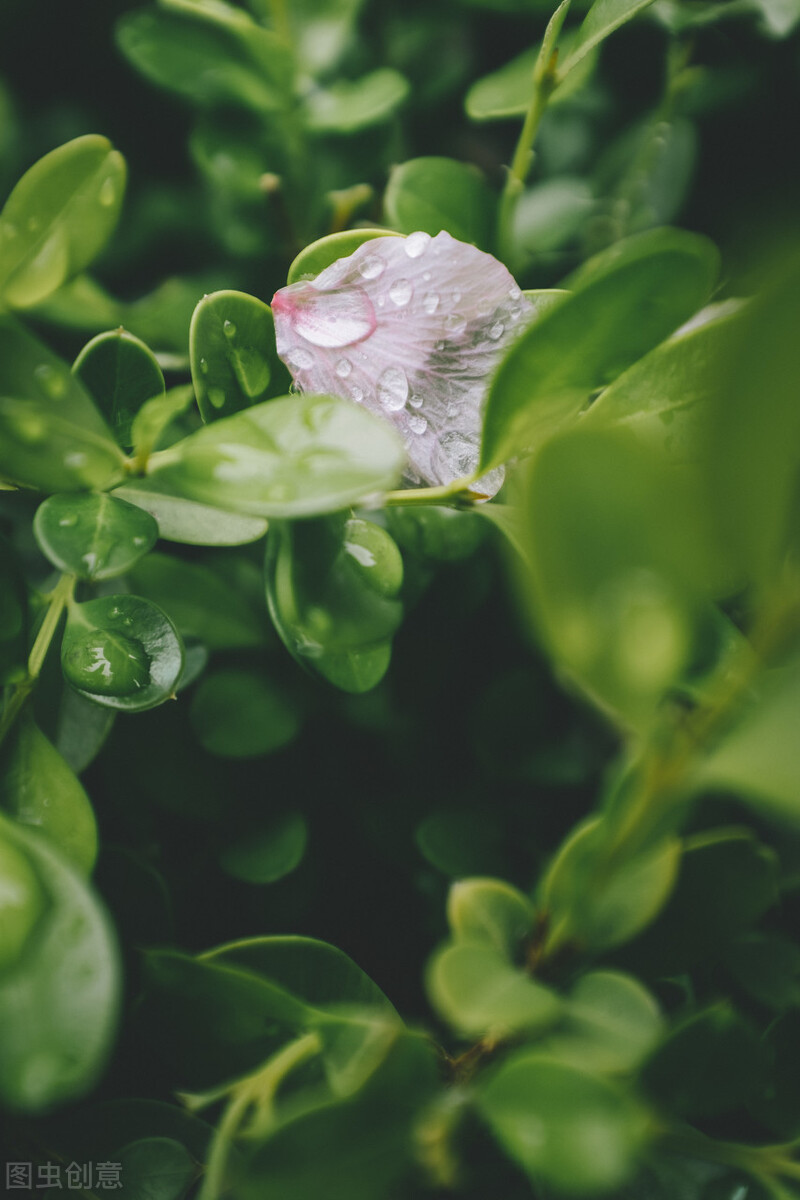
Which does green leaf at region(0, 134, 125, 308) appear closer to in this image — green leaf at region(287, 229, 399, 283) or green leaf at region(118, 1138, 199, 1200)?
green leaf at region(287, 229, 399, 283)

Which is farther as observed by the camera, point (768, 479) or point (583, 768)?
point (583, 768)

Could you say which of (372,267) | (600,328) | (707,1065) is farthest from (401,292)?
(707,1065)

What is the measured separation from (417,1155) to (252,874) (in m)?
0.21

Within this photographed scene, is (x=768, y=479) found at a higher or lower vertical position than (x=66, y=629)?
higher

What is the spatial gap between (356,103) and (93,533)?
44cm

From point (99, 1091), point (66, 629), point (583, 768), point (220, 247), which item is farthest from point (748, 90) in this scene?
point (99, 1091)

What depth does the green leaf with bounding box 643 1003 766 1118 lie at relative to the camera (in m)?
0.31

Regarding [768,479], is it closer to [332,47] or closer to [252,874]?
[252,874]

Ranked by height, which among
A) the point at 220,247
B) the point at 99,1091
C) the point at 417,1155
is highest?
the point at 220,247

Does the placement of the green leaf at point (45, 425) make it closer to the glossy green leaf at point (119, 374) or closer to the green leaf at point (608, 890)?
the glossy green leaf at point (119, 374)

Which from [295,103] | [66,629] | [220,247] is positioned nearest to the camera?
[66,629]

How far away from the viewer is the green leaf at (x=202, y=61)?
0.60 metres

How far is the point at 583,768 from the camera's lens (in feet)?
1.79

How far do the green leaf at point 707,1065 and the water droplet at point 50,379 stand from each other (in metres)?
0.34
